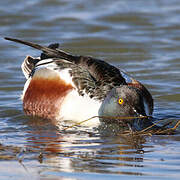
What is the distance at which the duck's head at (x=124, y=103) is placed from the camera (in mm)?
6078

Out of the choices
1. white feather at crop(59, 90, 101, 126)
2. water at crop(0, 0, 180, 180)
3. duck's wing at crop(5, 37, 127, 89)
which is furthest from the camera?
duck's wing at crop(5, 37, 127, 89)

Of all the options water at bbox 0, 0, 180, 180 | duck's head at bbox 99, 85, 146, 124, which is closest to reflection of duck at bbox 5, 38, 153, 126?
duck's head at bbox 99, 85, 146, 124

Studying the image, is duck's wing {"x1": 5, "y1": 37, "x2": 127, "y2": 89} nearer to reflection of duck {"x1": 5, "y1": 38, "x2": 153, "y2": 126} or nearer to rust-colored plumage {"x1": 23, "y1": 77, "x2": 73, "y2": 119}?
reflection of duck {"x1": 5, "y1": 38, "x2": 153, "y2": 126}

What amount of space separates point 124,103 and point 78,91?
0.70 metres

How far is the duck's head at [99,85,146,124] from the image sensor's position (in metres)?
6.08

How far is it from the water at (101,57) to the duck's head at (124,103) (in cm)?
26

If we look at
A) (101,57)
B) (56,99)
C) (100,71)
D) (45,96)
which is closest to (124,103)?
(100,71)

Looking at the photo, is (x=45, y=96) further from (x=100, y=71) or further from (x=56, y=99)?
(x=100, y=71)

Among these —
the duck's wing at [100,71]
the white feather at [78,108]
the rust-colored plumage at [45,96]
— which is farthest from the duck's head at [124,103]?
the rust-colored plumage at [45,96]

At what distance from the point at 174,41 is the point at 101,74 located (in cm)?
549

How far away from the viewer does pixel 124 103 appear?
611 centimetres

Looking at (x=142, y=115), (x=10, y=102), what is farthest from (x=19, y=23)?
(x=142, y=115)

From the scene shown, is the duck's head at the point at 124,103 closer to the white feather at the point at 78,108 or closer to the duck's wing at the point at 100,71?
the white feather at the point at 78,108

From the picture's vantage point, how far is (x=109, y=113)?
20.4 feet
